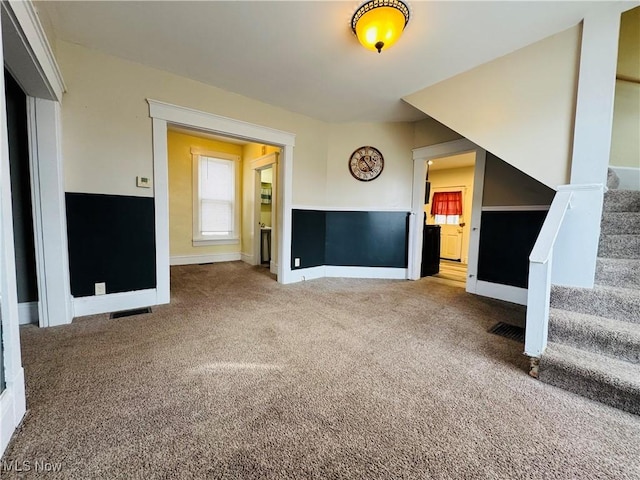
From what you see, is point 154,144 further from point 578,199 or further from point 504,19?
point 578,199

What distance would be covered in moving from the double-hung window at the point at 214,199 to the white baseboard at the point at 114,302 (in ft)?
8.34

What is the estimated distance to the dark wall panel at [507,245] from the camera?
119 inches

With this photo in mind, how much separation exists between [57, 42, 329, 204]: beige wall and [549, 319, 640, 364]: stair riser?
3.70 metres

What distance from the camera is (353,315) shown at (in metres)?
2.60

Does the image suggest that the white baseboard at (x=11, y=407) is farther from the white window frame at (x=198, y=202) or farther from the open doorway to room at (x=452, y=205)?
the open doorway to room at (x=452, y=205)

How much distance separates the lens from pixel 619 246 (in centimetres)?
204

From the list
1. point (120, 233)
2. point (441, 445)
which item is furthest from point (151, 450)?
point (120, 233)

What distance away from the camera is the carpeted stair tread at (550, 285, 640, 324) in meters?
1.67

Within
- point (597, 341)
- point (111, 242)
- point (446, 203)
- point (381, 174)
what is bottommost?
point (597, 341)

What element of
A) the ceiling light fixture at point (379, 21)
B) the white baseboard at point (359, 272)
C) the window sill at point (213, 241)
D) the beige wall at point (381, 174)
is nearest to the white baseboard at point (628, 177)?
the beige wall at point (381, 174)

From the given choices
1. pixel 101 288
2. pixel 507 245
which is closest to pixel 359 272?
pixel 507 245

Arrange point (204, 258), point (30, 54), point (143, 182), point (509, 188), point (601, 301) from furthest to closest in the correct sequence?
point (204, 258) < point (509, 188) < point (143, 182) < point (601, 301) < point (30, 54)

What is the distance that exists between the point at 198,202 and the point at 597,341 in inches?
219

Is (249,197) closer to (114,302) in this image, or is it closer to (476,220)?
(114,302)
